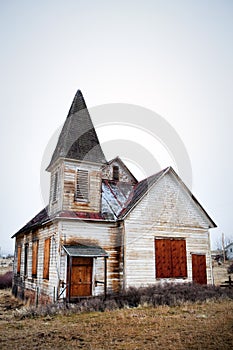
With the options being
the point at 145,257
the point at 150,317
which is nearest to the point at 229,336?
the point at 150,317

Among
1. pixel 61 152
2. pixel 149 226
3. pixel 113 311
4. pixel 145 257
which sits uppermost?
pixel 61 152

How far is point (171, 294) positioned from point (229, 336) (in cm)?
617

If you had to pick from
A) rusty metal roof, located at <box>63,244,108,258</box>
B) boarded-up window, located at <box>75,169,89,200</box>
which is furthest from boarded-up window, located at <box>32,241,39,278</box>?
rusty metal roof, located at <box>63,244,108,258</box>

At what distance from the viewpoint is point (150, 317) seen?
10555 mm

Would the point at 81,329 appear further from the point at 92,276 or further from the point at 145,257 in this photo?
the point at 145,257

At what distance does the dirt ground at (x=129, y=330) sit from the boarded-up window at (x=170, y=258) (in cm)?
433

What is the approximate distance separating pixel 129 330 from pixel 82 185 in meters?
9.24

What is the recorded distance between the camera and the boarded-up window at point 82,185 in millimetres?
16750

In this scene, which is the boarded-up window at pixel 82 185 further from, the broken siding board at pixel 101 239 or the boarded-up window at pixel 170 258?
the boarded-up window at pixel 170 258

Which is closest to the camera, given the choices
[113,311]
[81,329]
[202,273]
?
[81,329]

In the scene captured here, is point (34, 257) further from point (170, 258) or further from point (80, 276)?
point (170, 258)

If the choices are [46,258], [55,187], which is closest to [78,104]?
[55,187]

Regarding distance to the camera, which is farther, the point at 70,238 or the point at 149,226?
the point at 149,226

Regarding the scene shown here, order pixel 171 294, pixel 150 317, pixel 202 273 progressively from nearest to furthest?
pixel 150 317 → pixel 171 294 → pixel 202 273
